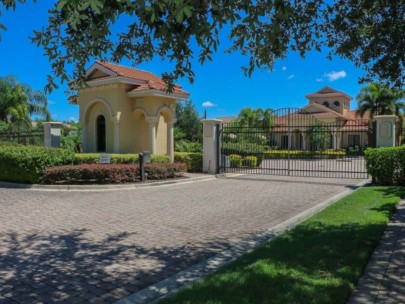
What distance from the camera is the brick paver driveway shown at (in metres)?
4.93

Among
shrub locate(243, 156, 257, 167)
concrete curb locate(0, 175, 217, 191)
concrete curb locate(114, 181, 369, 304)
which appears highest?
shrub locate(243, 156, 257, 167)

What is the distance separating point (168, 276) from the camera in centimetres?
518

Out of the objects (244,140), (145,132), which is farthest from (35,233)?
(244,140)

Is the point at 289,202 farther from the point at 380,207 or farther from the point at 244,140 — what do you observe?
the point at 244,140

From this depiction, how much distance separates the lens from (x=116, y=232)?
7527 millimetres

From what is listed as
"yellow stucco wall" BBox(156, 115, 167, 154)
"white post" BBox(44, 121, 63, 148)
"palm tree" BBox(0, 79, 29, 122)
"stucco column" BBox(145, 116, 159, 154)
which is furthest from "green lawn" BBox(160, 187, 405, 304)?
"palm tree" BBox(0, 79, 29, 122)

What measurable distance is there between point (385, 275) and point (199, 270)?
231cm

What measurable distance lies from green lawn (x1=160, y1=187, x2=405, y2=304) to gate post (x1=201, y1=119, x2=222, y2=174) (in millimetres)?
11563

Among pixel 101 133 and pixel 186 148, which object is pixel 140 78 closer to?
pixel 101 133

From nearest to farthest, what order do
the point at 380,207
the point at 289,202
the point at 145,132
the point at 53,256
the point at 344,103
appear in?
the point at 53,256 → the point at 380,207 → the point at 289,202 → the point at 145,132 → the point at 344,103

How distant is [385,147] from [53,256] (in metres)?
12.5

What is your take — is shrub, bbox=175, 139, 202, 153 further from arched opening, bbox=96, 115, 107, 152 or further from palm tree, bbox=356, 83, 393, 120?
palm tree, bbox=356, 83, 393, 120

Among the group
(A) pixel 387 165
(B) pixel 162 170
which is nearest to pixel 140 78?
(B) pixel 162 170

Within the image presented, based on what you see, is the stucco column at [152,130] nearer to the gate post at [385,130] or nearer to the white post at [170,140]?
the white post at [170,140]
